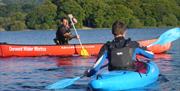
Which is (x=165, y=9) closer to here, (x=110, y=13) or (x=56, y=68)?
(x=110, y=13)

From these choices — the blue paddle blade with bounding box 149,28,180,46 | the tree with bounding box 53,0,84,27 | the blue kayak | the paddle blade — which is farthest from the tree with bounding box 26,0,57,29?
the blue kayak

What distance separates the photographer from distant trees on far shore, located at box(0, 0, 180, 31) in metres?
93.6

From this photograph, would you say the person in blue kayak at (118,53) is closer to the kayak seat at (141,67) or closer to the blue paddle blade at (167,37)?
the kayak seat at (141,67)

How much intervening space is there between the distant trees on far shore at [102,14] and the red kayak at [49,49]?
225 feet

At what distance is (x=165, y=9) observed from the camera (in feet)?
329

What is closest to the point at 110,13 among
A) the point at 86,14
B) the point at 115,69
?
the point at 86,14

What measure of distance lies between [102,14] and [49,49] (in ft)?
242

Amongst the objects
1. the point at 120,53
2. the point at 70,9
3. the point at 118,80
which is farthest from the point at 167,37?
the point at 70,9

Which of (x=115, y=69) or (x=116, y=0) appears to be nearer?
(x=115, y=69)

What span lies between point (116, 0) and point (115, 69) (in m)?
92.2

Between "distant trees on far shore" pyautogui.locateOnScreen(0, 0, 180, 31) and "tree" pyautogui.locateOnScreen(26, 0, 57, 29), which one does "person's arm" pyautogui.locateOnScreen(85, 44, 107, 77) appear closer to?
"distant trees on far shore" pyautogui.locateOnScreen(0, 0, 180, 31)

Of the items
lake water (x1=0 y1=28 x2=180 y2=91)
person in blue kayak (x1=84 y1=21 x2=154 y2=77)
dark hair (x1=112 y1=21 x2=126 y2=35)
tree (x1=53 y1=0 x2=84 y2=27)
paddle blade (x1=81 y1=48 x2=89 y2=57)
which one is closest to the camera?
dark hair (x1=112 y1=21 x2=126 y2=35)

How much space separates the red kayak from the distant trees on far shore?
68.7 metres

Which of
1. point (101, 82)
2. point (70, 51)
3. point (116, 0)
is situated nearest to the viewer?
point (101, 82)
